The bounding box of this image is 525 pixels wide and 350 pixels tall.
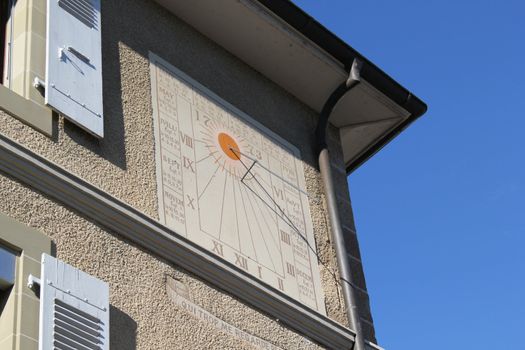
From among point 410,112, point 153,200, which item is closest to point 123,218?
point 153,200

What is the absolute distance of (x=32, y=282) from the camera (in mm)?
6070

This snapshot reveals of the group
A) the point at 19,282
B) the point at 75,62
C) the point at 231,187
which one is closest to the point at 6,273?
the point at 19,282

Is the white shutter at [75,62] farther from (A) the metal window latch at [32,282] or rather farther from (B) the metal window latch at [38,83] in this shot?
(A) the metal window latch at [32,282]

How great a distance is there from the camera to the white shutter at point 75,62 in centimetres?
709

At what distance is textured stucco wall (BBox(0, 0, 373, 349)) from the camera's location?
6504 mm

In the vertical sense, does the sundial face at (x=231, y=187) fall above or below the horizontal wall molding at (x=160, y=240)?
above

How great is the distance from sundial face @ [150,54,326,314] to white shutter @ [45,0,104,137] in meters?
0.54

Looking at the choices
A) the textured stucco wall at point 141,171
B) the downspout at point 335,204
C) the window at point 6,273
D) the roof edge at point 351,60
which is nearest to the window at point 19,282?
the window at point 6,273

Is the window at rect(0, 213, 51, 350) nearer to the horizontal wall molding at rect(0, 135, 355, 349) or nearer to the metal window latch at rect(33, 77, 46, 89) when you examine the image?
the horizontal wall molding at rect(0, 135, 355, 349)

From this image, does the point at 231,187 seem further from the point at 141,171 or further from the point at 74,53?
the point at 74,53

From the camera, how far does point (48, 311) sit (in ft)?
19.7

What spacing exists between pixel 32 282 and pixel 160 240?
1095 millimetres

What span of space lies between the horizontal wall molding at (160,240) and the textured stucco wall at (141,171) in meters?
0.07

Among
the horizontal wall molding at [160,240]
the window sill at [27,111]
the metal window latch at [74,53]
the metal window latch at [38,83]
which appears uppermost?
the metal window latch at [74,53]
